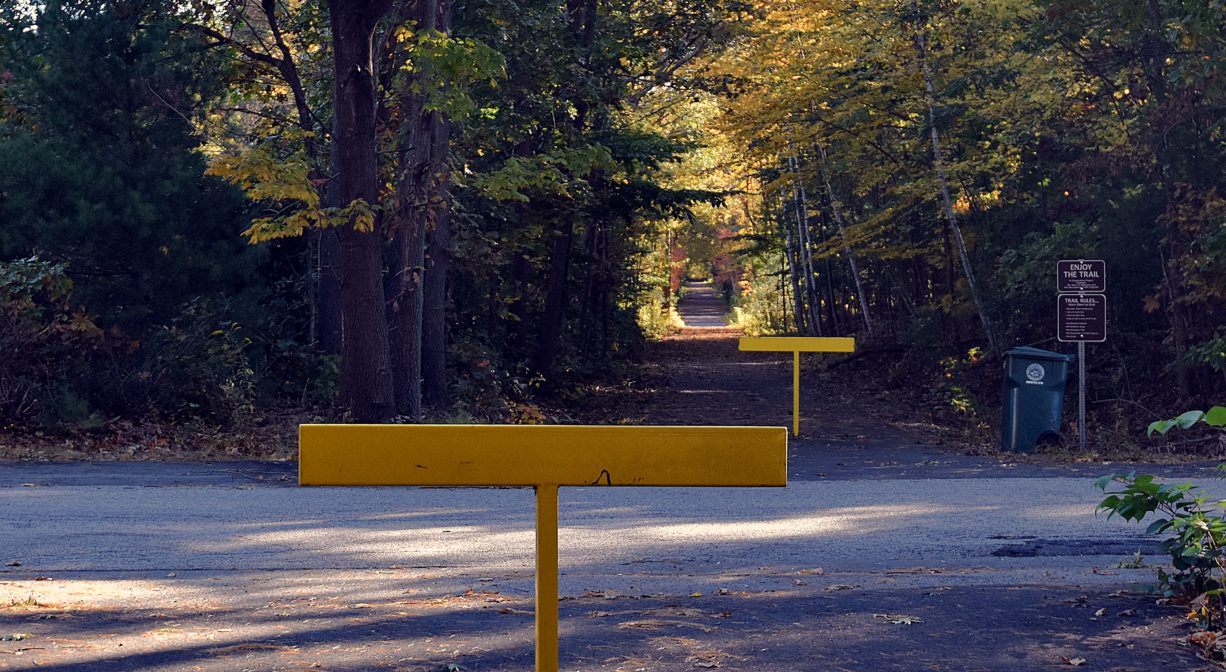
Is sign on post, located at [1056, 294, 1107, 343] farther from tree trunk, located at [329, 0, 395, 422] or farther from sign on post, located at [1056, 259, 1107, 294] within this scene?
tree trunk, located at [329, 0, 395, 422]

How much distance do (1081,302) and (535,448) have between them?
14178 millimetres

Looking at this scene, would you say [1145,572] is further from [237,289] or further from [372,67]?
[237,289]

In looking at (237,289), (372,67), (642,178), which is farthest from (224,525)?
(642,178)

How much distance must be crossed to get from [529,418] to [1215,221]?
1100 centimetres

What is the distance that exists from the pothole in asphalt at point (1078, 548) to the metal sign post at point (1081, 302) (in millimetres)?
8204

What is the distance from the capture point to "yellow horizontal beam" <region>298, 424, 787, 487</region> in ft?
14.0

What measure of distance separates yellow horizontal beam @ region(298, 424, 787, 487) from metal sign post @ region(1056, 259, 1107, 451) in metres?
13.8

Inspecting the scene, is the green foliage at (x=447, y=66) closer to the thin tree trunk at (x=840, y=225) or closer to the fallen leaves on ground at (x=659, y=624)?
the fallen leaves on ground at (x=659, y=624)

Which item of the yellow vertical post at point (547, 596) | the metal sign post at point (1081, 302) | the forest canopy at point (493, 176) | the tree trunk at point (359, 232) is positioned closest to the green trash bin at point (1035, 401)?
the metal sign post at point (1081, 302)

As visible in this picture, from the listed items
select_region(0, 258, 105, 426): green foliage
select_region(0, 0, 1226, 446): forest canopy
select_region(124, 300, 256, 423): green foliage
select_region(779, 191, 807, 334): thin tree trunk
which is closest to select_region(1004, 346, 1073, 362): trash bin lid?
select_region(0, 0, 1226, 446): forest canopy

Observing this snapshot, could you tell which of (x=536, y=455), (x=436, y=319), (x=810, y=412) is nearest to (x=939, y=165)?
(x=810, y=412)

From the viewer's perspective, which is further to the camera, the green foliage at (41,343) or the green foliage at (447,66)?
the green foliage at (41,343)

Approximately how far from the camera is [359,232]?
17.0 m

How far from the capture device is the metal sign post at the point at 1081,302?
16984mm
